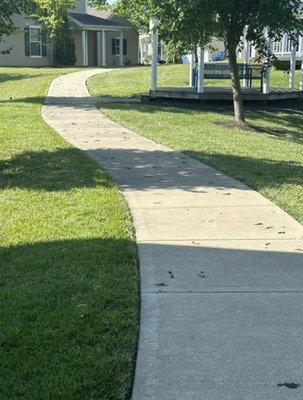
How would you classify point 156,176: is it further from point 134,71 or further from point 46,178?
point 134,71

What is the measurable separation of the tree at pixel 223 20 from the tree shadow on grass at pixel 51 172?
16.8 ft

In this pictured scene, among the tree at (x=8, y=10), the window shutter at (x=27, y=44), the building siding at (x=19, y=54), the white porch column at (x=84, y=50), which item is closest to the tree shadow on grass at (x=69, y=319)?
the tree at (x=8, y=10)

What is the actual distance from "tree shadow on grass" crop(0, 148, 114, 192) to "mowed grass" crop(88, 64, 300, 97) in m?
10.3

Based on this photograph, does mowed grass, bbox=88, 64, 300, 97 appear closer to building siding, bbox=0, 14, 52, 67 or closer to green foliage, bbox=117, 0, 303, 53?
green foliage, bbox=117, 0, 303, 53

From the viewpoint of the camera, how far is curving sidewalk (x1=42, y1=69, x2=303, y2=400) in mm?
3213

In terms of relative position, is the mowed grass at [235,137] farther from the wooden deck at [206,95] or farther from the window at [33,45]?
the window at [33,45]

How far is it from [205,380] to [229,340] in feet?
1.66

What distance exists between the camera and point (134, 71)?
28203mm

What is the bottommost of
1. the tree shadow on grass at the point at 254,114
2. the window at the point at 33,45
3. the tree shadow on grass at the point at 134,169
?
the tree shadow on grass at the point at 134,169

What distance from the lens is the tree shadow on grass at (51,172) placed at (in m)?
7.76

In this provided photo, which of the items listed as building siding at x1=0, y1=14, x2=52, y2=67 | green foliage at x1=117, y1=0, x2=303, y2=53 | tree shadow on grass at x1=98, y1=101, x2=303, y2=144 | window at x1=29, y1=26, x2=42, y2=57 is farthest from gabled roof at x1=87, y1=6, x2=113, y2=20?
green foliage at x1=117, y1=0, x2=303, y2=53

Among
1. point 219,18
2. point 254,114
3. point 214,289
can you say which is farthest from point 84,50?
point 214,289

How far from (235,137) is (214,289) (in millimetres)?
8604

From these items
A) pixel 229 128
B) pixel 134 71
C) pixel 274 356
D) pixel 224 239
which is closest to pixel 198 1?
pixel 229 128
